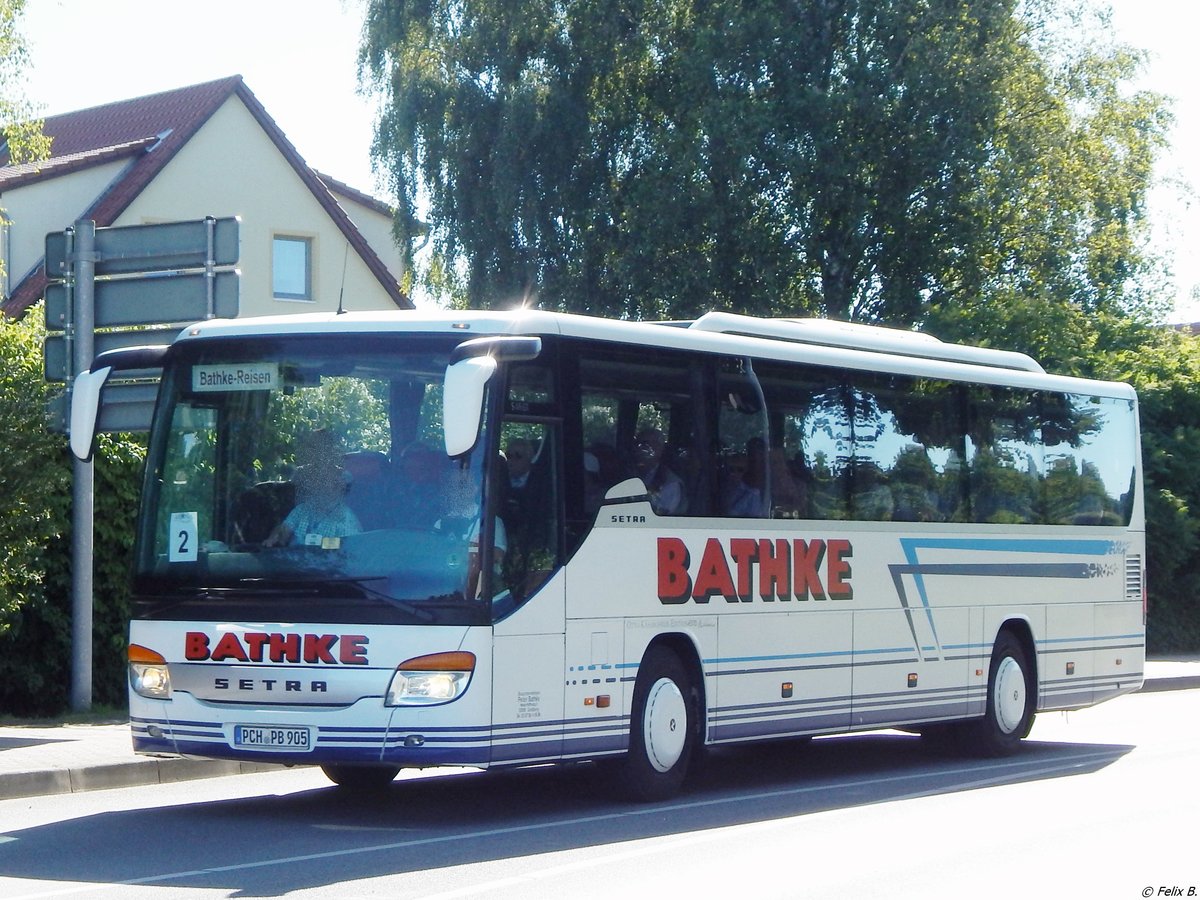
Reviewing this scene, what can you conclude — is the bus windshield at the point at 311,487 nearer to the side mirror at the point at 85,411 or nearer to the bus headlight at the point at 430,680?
the bus headlight at the point at 430,680

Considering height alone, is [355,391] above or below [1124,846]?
above

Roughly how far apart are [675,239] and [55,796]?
2370 cm

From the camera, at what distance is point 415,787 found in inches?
Result: 508

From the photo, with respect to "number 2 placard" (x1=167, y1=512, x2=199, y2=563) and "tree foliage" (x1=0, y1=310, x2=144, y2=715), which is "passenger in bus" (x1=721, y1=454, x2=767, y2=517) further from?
"tree foliage" (x1=0, y1=310, x2=144, y2=715)

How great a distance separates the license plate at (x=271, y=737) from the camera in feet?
33.6

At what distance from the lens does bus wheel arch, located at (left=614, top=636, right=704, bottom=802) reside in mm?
11492

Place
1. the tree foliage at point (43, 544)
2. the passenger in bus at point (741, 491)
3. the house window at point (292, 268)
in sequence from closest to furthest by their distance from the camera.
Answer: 1. the passenger in bus at point (741, 491)
2. the tree foliage at point (43, 544)
3. the house window at point (292, 268)

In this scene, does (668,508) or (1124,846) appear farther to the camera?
(668,508)

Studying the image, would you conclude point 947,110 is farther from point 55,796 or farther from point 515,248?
point 55,796

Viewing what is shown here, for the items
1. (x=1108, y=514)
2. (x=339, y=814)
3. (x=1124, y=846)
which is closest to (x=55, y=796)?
(x=339, y=814)

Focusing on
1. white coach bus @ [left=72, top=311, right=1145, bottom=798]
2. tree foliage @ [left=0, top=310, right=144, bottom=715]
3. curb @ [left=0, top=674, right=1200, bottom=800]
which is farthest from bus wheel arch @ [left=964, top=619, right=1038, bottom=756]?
tree foliage @ [left=0, top=310, right=144, bottom=715]

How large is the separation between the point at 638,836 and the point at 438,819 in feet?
4.92

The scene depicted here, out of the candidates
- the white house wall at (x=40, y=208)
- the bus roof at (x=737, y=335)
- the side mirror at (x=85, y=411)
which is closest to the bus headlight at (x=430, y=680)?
the bus roof at (x=737, y=335)

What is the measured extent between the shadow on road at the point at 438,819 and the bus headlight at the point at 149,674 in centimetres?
75
